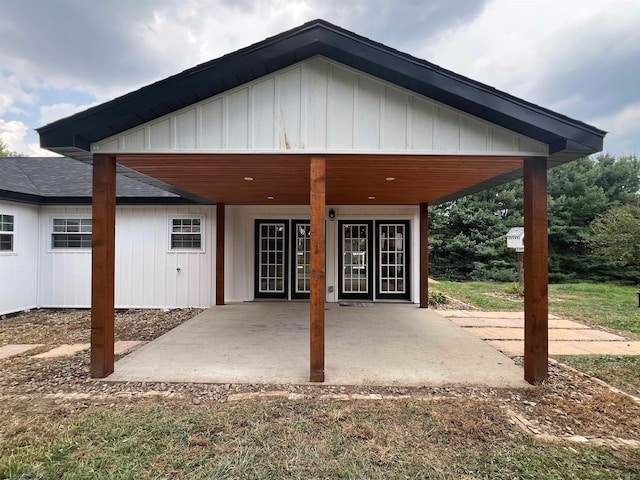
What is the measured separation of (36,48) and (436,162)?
1945 cm

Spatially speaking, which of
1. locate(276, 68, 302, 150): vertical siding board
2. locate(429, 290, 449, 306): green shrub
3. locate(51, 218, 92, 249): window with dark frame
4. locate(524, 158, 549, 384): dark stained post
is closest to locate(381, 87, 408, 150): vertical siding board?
locate(276, 68, 302, 150): vertical siding board

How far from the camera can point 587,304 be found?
8938 mm

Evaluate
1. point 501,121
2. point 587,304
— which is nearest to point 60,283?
point 501,121

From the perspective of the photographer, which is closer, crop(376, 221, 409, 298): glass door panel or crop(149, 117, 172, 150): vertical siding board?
crop(149, 117, 172, 150): vertical siding board

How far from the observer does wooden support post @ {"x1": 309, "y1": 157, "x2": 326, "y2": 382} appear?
3498 millimetres

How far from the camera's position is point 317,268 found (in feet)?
11.4

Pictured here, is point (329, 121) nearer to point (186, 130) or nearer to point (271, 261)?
point (186, 130)

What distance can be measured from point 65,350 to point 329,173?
431cm

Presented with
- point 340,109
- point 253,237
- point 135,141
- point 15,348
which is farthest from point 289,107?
point 253,237

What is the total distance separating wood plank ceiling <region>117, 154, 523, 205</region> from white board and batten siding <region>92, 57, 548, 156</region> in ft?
0.45

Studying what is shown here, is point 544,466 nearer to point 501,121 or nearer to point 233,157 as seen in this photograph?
point 501,121

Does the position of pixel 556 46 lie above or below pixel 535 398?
above

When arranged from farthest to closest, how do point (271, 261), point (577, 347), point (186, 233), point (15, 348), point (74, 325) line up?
point (271, 261) → point (186, 233) → point (74, 325) → point (577, 347) → point (15, 348)

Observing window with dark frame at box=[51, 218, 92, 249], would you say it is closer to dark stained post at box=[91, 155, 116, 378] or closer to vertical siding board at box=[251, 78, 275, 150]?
dark stained post at box=[91, 155, 116, 378]
